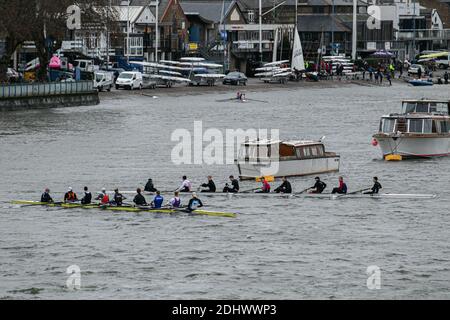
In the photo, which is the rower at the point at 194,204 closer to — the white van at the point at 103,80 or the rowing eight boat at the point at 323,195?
the rowing eight boat at the point at 323,195

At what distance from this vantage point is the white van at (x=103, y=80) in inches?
4560

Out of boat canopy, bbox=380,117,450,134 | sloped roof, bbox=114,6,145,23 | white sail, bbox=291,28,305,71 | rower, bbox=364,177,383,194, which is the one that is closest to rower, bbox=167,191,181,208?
rower, bbox=364,177,383,194

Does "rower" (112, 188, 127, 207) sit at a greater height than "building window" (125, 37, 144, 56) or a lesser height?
lesser

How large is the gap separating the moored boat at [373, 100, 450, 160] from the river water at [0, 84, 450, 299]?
0.90 metres

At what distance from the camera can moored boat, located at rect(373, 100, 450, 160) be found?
245 ft

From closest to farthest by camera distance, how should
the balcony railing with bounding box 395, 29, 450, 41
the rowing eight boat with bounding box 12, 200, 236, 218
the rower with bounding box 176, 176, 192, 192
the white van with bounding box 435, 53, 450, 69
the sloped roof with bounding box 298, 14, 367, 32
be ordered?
the rowing eight boat with bounding box 12, 200, 236, 218 < the rower with bounding box 176, 176, 192, 192 < the sloped roof with bounding box 298, 14, 367, 32 < the white van with bounding box 435, 53, 450, 69 < the balcony railing with bounding box 395, 29, 450, 41

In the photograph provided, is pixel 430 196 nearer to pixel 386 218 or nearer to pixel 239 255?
pixel 386 218

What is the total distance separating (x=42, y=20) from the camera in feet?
357

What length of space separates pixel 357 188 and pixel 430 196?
4086 millimetres

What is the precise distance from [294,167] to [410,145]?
11.2m

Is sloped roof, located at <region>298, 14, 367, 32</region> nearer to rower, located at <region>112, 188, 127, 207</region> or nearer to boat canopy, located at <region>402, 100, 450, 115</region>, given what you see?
boat canopy, located at <region>402, 100, 450, 115</region>

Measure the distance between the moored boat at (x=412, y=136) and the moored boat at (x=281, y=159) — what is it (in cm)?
732

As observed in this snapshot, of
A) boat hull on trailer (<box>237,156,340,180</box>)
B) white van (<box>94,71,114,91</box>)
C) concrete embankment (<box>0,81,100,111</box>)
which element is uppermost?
white van (<box>94,71,114,91</box>)

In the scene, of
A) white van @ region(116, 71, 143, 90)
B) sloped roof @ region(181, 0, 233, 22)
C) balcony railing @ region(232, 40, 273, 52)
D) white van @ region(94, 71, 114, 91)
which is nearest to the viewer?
white van @ region(94, 71, 114, 91)
